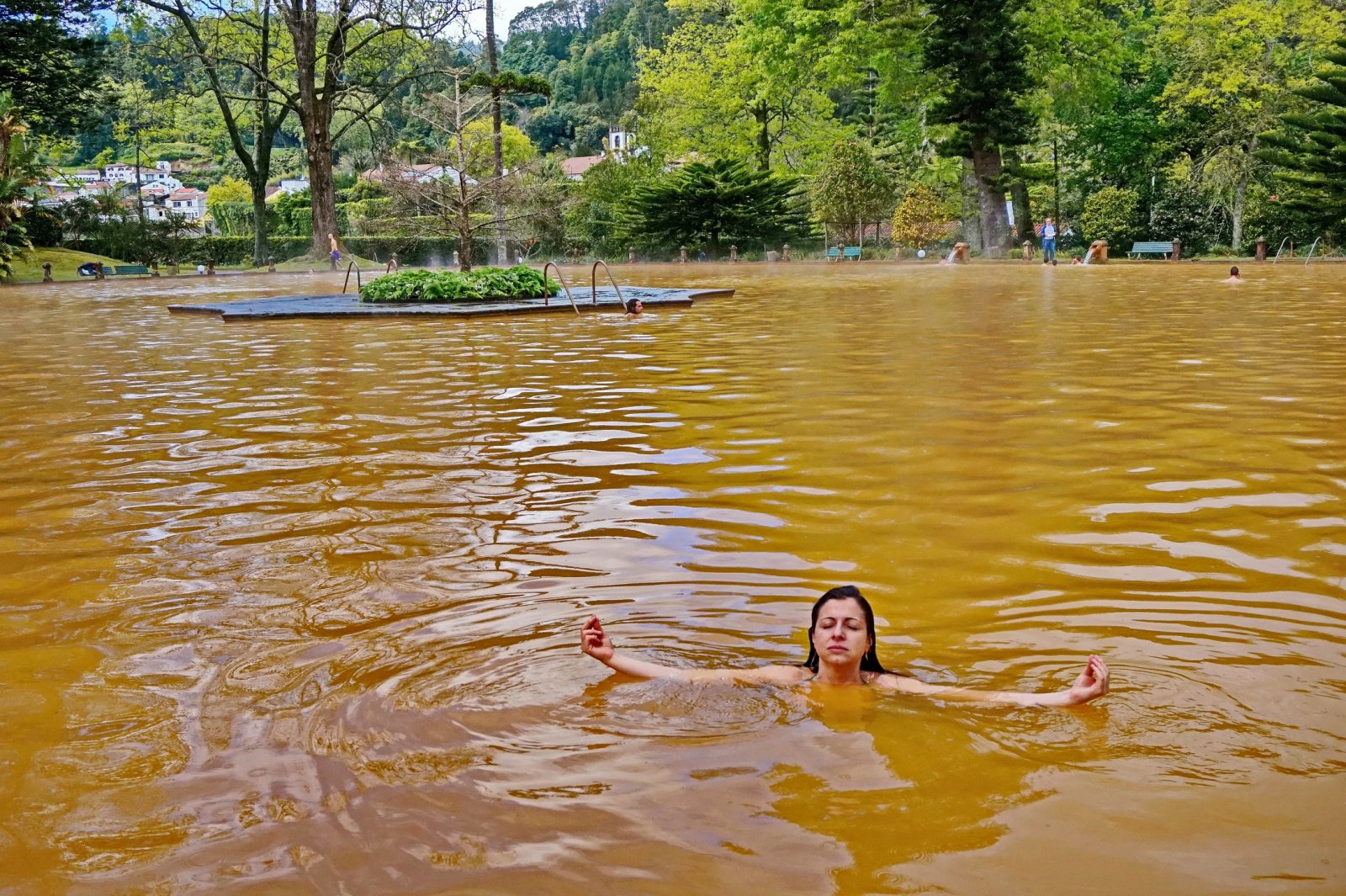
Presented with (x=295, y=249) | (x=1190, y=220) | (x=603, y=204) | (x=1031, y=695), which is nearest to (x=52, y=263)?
(x=295, y=249)

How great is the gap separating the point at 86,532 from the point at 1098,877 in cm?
528

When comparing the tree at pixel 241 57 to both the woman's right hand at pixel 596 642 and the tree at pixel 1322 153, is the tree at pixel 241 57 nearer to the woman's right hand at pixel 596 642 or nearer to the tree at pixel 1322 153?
the tree at pixel 1322 153

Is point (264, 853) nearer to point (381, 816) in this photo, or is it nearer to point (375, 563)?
point (381, 816)

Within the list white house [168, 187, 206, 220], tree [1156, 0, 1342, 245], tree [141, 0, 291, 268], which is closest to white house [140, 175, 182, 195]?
white house [168, 187, 206, 220]

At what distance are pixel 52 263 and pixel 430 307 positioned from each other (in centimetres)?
3046

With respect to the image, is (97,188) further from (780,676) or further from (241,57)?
(780,676)

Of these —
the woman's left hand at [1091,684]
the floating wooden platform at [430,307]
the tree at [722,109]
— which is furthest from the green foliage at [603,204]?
the woman's left hand at [1091,684]

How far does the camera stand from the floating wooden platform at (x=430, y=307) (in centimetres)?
1969

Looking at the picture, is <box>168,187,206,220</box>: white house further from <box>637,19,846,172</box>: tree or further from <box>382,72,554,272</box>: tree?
<box>382,72,554,272</box>: tree

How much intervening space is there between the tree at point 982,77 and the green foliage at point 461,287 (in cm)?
2238

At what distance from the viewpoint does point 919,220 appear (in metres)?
48.2

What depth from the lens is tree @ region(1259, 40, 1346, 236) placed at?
Answer: 35.3m

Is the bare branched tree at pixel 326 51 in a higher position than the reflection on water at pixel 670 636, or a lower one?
higher

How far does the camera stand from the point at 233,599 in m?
4.81
